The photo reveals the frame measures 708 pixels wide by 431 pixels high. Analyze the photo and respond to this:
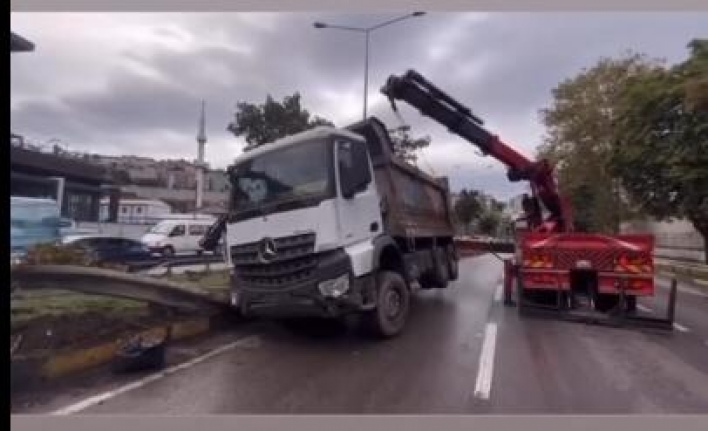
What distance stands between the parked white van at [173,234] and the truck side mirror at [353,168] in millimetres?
2339

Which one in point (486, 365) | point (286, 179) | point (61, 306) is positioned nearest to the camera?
point (61, 306)

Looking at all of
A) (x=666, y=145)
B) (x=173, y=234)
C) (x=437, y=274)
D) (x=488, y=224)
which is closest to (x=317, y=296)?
(x=173, y=234)

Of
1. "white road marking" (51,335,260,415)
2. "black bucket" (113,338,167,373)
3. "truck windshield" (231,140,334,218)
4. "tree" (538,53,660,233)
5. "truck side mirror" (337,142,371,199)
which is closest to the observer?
"white road marking" (51,335,260,415)

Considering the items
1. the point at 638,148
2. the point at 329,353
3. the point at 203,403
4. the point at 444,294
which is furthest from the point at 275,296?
the point at 638,148

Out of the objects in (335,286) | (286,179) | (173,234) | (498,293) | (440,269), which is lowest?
(498,293)

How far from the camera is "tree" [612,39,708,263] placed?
20.0 m

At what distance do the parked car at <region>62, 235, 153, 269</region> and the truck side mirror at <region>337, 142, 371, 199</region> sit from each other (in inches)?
91.5

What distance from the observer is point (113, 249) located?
539 centimetres

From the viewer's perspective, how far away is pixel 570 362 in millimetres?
6449

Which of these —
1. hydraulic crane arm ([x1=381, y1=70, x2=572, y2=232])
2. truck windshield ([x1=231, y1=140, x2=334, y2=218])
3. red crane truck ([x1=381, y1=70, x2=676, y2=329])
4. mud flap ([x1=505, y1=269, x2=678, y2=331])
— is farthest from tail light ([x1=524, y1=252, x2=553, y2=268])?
truck windshield ([x1=231, y1=140, x2=334, y2=218])

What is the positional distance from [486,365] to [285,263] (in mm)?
2470

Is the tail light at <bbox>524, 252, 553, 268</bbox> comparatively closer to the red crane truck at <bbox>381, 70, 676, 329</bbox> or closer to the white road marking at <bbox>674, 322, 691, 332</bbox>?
the red crane truck at <bbox>381, 70, 676, 329</bbox>

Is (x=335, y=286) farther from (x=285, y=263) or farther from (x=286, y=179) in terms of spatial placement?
(x=286, y=179)

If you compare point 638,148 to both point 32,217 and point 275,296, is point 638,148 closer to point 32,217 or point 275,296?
point 275,296
